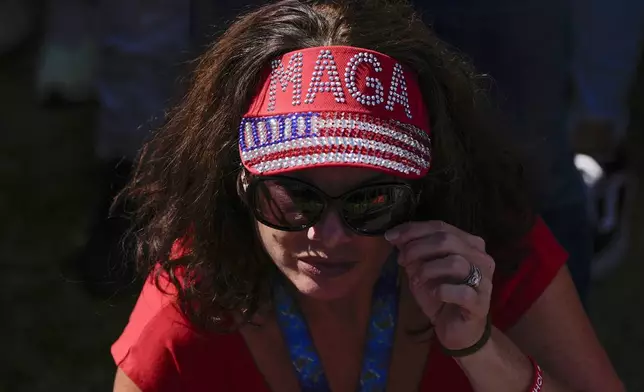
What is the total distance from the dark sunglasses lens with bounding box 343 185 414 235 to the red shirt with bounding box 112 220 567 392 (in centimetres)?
36

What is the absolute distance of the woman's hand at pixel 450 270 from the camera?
1.73m

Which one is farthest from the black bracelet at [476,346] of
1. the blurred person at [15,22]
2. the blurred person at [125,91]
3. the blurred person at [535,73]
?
the blurred person at [15,22]

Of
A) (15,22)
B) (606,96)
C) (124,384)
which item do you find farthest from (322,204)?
(15,22)

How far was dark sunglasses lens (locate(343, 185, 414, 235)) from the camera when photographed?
1.70m

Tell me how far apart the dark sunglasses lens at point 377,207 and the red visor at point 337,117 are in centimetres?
4

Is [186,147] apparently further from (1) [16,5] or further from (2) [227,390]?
(1) [16,5]

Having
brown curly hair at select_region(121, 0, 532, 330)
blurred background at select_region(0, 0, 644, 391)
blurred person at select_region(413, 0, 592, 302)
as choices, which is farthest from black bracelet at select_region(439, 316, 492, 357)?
blurred person at select_region(413, 0, 592, 302)

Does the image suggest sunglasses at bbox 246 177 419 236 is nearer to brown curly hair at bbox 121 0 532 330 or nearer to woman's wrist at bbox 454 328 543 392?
brown curly hair at bbox 121 0 532 330

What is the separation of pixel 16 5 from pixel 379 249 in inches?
141

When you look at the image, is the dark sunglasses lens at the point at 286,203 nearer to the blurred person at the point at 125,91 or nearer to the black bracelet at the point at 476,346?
the black bracelet at the point at 476,346

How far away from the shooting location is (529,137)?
255cm

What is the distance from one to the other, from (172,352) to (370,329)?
14.7 inches

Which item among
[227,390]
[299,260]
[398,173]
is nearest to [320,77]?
[398,173]

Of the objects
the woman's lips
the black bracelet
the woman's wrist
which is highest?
the woman's lips
